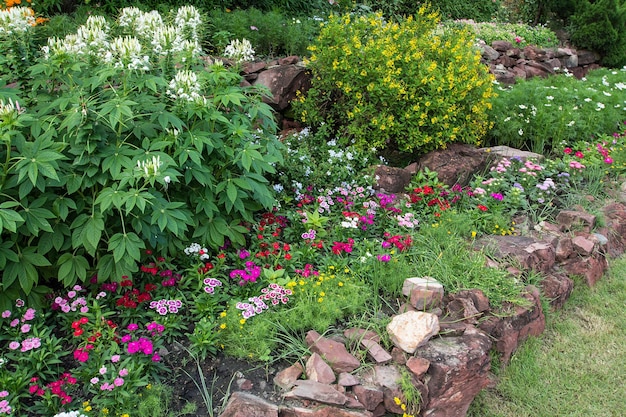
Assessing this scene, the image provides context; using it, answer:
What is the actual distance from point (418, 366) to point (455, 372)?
0.19 meters

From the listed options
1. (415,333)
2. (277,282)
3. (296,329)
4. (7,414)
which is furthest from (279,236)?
(7,414)

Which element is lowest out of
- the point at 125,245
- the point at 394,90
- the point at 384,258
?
the point at 384,258

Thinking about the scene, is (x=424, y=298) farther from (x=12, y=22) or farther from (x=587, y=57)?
(x=587, y=57)

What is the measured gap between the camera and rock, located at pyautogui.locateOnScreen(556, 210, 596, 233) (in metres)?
4.34

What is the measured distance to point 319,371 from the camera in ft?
8.55

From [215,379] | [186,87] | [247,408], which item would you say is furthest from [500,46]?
[247,408]

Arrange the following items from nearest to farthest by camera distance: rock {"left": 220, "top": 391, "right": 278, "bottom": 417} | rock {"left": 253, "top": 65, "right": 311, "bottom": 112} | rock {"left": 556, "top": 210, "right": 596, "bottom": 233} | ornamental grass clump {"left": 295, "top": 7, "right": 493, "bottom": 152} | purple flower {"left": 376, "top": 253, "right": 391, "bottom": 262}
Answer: rock {"left": 220, "top": 391, "right": 278, "bottom": 417}, purple flower {"left": 376, "top": 253, "right": 391, "bottom": 262}, rock {"left": 556, "top": 210, "right": 596, "bottom": 233}, ornamental grass clump {"left": 295, "top": 7, "right": 493, "bottom": 152}, rock {"left": 253, "top": 65, "right": 311, "bottom": 112}

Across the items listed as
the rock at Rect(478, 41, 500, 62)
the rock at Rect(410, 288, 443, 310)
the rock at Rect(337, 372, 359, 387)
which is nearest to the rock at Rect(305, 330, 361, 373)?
the rock at Rect(337, 372, 359, 387)

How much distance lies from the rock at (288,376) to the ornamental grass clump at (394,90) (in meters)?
2.57

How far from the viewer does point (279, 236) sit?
3.81 m

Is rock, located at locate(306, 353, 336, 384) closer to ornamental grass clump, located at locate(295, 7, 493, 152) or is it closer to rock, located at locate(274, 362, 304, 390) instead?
rock, located at locate(274, 362, 304, 390)

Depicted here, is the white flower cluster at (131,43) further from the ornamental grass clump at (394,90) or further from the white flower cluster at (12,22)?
the ornamental grass clump at (394,90)

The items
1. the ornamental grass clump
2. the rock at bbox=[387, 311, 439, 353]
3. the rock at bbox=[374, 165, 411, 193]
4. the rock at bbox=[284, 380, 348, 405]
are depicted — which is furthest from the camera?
the ornamental grass clump

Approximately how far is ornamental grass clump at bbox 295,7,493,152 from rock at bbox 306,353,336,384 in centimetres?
254
